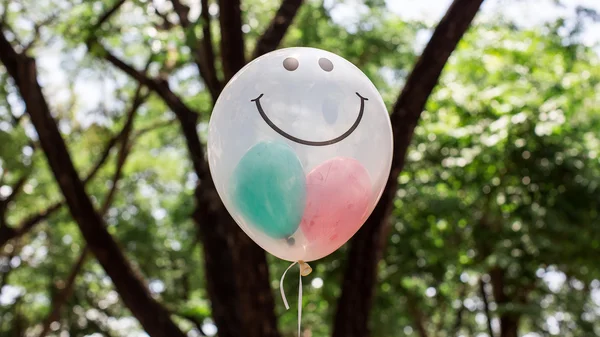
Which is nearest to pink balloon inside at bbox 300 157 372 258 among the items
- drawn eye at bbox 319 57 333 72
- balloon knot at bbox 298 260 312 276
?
balloon knot at bbox 298 260 312 276

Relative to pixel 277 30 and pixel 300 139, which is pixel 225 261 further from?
pixel 300 139

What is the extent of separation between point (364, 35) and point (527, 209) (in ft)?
8.39

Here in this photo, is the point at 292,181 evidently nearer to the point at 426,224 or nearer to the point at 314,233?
the point at 314,233

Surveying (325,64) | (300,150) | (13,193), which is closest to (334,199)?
(300,150)

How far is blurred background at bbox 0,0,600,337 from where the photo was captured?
4957mm

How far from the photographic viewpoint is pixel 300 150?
8.85 ft

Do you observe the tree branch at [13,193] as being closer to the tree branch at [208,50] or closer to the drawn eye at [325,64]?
the tree branch at [208,50]

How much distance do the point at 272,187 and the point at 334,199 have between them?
23cm

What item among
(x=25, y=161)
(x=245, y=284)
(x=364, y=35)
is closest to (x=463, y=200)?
(x=364, y=35)

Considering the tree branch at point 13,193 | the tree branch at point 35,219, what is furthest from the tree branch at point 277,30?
the tree branch at point 13,193

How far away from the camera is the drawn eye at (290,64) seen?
2.85 m

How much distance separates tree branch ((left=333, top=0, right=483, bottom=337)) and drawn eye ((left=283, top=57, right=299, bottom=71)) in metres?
1.90

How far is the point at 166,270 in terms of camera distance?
1260 cm

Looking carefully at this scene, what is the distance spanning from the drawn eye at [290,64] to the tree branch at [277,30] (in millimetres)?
2166
